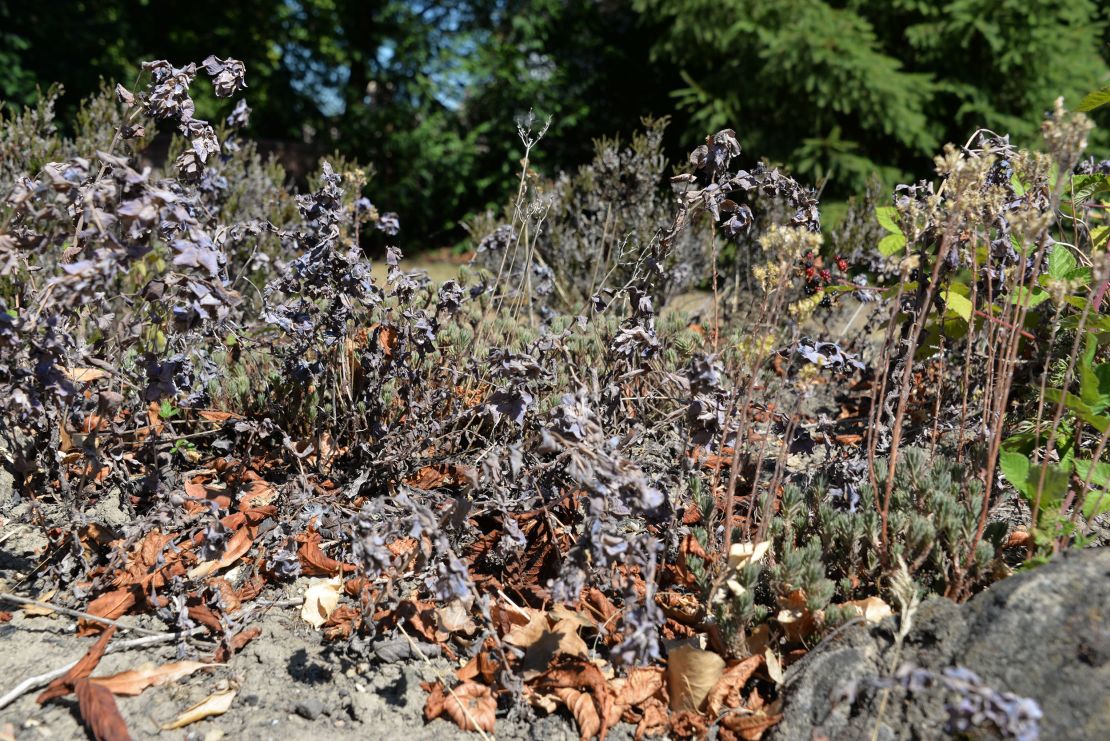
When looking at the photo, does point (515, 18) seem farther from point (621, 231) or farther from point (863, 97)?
point (621, 231)

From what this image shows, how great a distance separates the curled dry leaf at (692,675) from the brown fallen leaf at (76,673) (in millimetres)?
1296

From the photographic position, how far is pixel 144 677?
1.90 m

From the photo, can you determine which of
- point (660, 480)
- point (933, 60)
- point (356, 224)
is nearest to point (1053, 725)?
point (660, 480)

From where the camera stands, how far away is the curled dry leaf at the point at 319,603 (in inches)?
85.5

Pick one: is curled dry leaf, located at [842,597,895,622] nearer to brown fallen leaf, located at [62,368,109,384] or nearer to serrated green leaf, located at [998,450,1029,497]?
serrated green leaf, located at [998,450,1029,497]

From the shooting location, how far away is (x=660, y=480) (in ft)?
7.48

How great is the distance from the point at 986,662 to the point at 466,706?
1.07m

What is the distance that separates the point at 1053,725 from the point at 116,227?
2206 millimetres

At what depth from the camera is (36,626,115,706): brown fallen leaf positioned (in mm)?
1818

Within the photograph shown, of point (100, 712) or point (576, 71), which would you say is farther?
point (576, 71)

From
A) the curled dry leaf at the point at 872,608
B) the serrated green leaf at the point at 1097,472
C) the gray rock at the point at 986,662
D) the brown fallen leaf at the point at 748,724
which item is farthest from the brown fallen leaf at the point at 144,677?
the serrated green leaf at the point at 1097,472

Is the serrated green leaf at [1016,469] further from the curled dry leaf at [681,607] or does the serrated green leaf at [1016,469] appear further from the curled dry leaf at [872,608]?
the curled dry leaf at [681,607]

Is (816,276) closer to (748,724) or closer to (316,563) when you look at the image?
(748,724)

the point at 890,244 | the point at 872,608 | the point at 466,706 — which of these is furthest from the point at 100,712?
the point at 890,244
